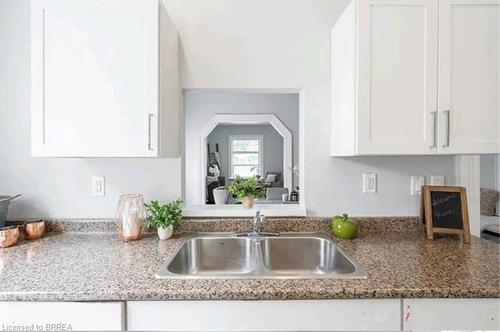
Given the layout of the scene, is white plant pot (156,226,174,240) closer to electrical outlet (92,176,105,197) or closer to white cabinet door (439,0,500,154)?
electrical outlet (92,176,105,197)

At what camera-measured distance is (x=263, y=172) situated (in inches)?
155

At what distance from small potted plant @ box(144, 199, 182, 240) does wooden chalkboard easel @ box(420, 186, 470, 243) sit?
4.39 ft

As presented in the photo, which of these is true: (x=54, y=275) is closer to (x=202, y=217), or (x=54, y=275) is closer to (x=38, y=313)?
(x=38, y=313)

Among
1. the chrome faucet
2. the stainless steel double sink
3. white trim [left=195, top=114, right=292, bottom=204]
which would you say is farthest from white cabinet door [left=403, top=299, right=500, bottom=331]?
white trim [left=195, top=114, right=292, bottom=204]

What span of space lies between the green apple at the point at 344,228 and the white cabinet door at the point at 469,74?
1.86 ft

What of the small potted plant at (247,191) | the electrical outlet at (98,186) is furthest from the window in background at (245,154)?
the electrical outlet at (98,186)

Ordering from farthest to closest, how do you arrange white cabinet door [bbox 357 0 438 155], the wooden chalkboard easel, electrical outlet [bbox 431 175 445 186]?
1. electrical outlet [bbox 431 175 445 186]
2. the wooden chalkboard easel
3. white cabinet door [bbox 357 0 438 155]

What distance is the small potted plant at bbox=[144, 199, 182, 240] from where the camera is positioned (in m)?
1.67

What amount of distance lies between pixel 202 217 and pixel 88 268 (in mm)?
702

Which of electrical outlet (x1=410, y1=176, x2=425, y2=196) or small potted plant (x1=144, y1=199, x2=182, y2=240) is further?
electrical outlet (x1=410, y1=176, x2=425, y2=196)

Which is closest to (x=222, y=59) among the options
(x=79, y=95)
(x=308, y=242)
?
(x=79, y=95)

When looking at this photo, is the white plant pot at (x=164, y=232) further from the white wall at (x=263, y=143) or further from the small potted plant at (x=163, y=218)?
the white wall at (x=263, y=143)

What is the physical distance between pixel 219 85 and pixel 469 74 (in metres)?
1.25

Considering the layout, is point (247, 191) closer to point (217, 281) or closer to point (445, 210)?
point (217, 281)
